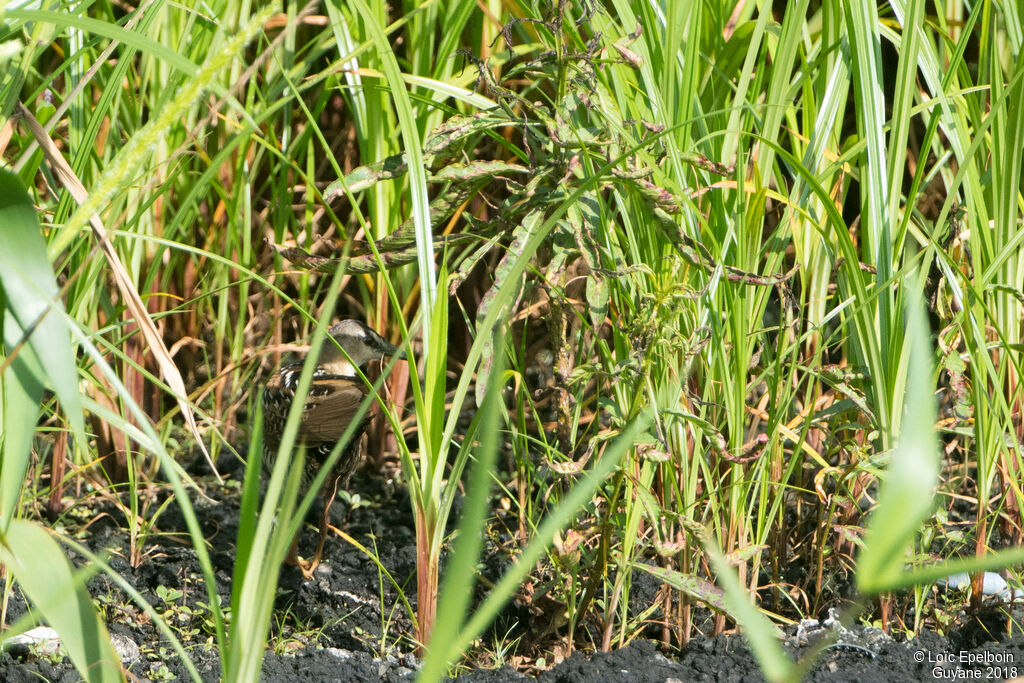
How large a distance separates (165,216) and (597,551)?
1590 millimetres

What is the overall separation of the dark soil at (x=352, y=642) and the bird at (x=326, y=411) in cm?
14

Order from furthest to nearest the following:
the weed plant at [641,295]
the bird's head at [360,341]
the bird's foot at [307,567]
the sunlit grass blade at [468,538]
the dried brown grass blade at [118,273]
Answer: the bird's head at [360,341] < the bird's foot at [307,567] < the weed plant at [641,295] < the dried brown grass blade at [118,273] < the sunlit grass blade at [468,538]

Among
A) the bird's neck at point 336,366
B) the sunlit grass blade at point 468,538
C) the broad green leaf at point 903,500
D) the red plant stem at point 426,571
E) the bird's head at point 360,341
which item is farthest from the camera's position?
the bird's neck at point 336,366

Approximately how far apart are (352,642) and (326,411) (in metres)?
0.57

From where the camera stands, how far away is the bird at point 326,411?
217 cm

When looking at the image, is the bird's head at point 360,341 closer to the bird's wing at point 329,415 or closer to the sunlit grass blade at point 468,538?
the bird's wing at point 329,415

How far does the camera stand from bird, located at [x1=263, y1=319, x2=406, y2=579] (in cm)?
217

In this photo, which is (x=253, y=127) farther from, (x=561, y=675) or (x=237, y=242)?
(x=237, y=242)

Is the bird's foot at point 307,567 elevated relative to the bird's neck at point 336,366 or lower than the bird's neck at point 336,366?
lower

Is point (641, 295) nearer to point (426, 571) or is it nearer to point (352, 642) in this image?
point (426, 571)

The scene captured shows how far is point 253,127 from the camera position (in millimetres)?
874

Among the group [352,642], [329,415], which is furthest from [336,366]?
[352,642]

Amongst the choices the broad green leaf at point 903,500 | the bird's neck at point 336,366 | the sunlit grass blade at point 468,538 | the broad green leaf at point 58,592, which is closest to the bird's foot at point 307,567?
the bird's neck at point 336,366

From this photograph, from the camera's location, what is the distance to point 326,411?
2.18 m
